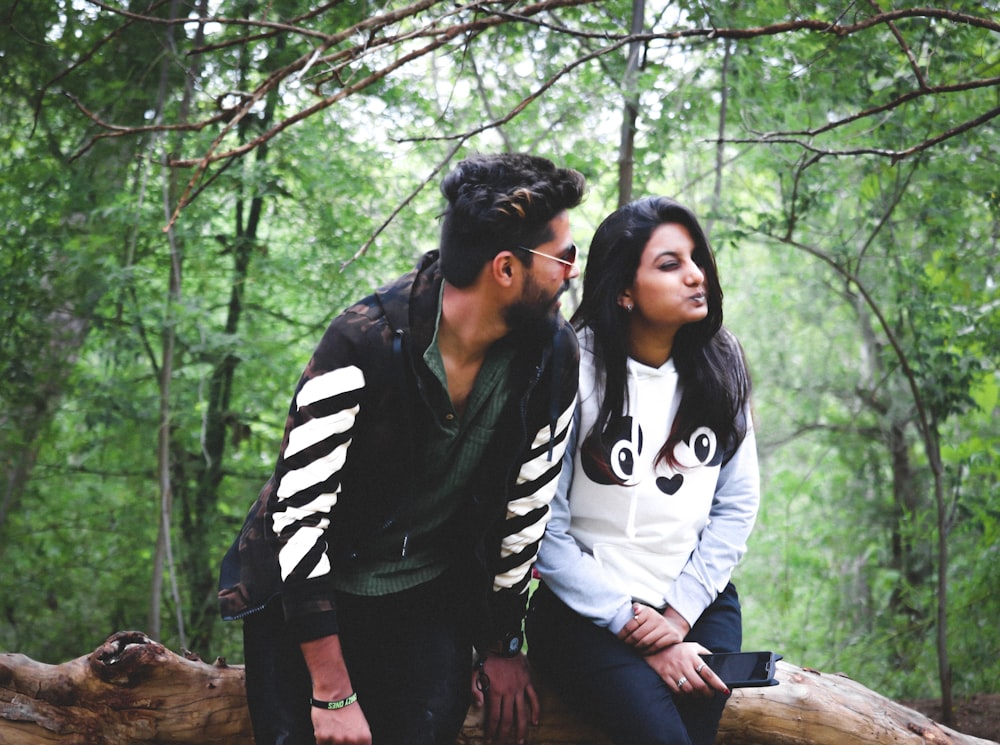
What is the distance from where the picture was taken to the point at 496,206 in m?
1.86

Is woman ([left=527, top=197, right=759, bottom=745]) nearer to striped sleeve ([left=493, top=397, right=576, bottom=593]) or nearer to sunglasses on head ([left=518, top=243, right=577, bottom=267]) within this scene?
striped sleeve ([left=493, top=397, right=576, bottom=593])

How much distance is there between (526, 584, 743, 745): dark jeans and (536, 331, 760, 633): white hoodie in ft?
0.23

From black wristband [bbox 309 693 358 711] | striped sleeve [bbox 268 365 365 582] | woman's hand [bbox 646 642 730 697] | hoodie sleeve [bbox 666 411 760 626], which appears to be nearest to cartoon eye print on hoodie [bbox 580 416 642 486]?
hoodie sleeve [bbox 666 411 760 626]

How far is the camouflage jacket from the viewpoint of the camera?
185 centimetres

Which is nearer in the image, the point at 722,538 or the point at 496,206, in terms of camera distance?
the point at 496,206

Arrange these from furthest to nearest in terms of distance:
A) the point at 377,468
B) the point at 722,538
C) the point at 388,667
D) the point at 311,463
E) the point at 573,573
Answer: the point at 722,538 → the point at 573,573 → the point at 388,667 → the point at 377,468 → the point at 311,463

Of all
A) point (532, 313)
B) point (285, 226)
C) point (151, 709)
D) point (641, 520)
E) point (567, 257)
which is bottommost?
point (151, 709)

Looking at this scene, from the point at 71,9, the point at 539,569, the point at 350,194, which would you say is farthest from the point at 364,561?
the point at 71,9

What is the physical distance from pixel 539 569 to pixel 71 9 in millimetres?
3104

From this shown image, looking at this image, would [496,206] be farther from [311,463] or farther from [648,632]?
[648,632]

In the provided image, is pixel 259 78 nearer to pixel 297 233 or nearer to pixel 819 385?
pixel 297 233

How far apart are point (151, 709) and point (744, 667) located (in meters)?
1.44

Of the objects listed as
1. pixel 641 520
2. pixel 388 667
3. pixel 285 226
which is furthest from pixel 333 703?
pixel 285 226

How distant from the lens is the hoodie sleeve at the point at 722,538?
7.41ft
